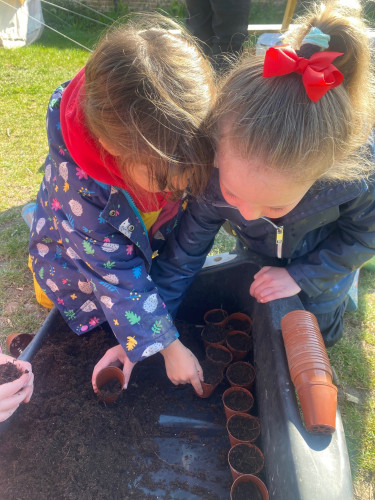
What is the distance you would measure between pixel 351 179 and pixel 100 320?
0.89 meters

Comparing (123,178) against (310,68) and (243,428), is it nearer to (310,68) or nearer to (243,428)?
(310,68)

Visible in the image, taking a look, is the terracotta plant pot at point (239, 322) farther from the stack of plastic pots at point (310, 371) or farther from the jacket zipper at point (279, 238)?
the stack of plastic pots at point (310, 371)

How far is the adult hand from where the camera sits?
1.09 meters

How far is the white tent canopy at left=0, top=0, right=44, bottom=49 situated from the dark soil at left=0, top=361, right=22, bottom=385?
435cm

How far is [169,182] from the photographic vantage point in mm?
949

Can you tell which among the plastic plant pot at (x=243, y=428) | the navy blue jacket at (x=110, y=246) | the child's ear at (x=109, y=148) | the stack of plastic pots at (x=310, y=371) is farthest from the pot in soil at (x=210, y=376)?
the child's ear at (x=109, y=148)

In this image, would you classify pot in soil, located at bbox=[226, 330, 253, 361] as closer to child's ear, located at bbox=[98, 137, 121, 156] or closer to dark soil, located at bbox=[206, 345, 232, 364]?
dark soil, located at bbox=[206, 345, 232, 364]

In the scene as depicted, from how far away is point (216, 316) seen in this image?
5.24ft

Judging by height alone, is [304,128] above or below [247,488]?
above

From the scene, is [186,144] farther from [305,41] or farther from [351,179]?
[351,179]

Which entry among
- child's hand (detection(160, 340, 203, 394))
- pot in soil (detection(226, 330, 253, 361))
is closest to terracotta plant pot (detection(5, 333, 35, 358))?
child's hand (detection(160, 340, 203, 394))

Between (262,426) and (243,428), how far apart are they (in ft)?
0.26

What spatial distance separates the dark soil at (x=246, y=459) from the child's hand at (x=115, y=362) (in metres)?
0.36

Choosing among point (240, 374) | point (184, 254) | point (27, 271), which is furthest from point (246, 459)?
point (27, 271)
